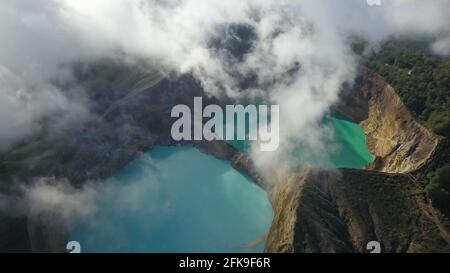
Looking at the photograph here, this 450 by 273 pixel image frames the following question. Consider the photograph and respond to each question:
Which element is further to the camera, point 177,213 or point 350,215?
point 177,213

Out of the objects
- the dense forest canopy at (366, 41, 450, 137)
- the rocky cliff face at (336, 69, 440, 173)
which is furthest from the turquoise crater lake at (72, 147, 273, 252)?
the dense forest canopy at (366, 41, 450, 137)

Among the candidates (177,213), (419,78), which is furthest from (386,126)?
(177,213)

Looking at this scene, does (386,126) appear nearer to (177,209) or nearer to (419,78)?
(419,78)

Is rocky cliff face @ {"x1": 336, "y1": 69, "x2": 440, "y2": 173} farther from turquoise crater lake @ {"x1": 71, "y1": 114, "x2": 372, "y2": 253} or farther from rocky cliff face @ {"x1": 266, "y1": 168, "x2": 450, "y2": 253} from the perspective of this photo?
rocky cliff face @ {"x1": 266, "y1": 168, "x2": 450, "y2": 253}

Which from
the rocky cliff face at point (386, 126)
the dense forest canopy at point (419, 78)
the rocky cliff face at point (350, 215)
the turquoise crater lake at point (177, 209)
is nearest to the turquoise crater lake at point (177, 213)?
the turquoise crater lake at point (177, 209)
